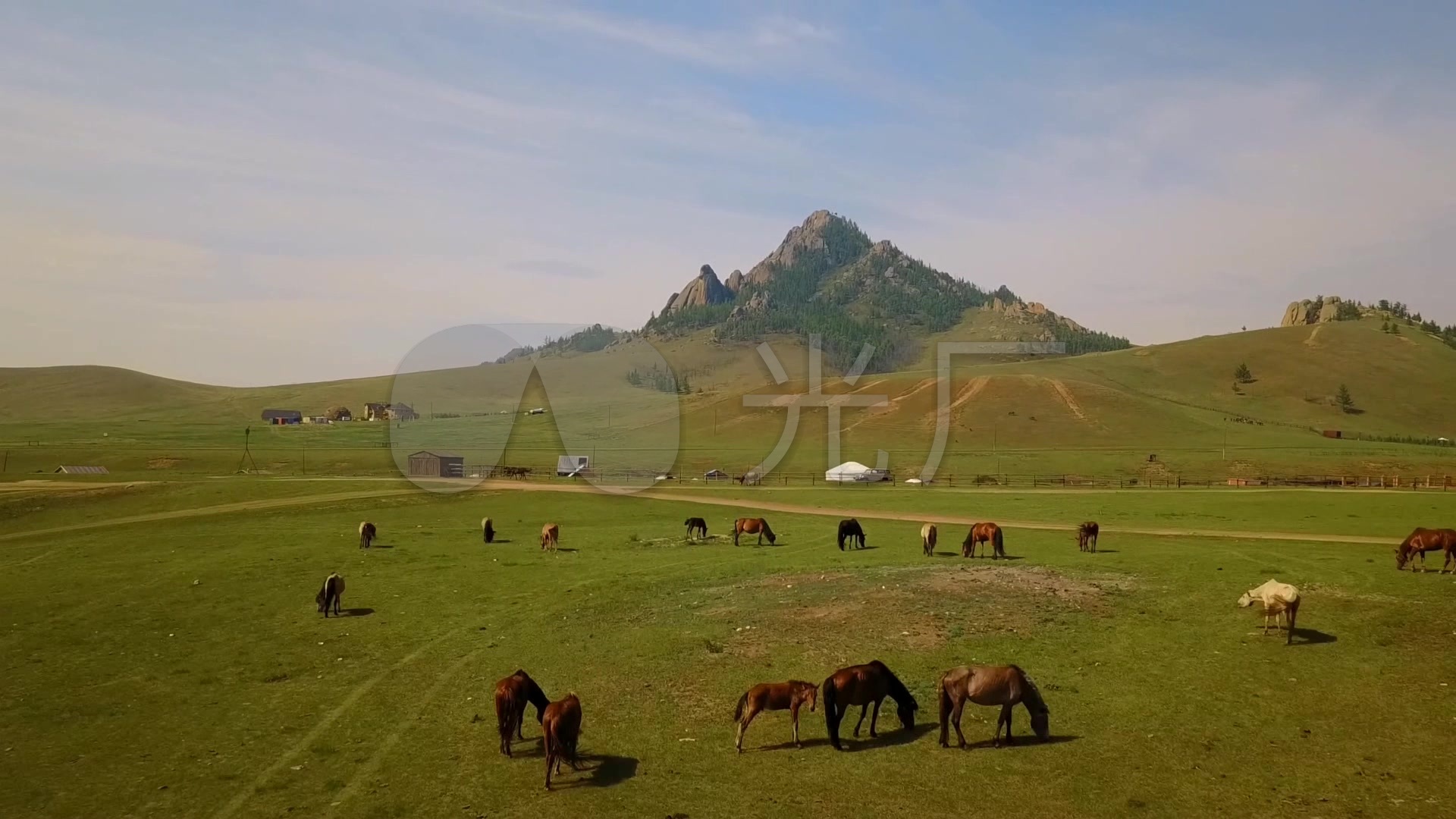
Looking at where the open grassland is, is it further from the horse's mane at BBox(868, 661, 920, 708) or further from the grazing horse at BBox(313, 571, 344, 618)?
the horse's mane at BBox(868, 661, 920, 708)

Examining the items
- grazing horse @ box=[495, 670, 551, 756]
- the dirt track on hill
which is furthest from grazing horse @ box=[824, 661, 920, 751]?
the dirt track on hill

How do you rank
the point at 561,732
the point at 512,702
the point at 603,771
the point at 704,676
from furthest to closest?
1. the point at 704,676
2. the point at 512,702
3. the point at 603,771
4. the point at 561,732

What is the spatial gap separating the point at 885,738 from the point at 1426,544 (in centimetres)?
2324

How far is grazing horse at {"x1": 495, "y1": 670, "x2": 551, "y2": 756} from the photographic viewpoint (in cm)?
1540

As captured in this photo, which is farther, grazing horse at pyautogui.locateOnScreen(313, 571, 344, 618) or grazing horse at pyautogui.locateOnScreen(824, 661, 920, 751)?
grazing horse at pyautogui.locateOnScreen(313, 571, 344, 618)

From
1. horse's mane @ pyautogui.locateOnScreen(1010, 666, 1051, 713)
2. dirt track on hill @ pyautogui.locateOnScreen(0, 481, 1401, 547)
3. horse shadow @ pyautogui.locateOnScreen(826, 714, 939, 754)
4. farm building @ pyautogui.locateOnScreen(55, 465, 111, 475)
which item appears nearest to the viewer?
horse's mane @ pyautogui.locateOnScreen(1010, 666, 1051, 713)

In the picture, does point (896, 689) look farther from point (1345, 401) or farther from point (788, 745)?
point (1345, 401)

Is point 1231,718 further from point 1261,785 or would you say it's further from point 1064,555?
point 1064,555

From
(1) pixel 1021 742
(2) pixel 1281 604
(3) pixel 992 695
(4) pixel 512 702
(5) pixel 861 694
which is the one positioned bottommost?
(1) pixel 1021 742

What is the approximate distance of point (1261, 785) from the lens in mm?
13422

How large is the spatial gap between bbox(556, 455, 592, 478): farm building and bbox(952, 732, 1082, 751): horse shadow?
8389 centimetres

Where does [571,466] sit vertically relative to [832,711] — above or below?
above

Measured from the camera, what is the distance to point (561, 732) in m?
14.3

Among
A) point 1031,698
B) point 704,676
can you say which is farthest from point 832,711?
point 704,676
